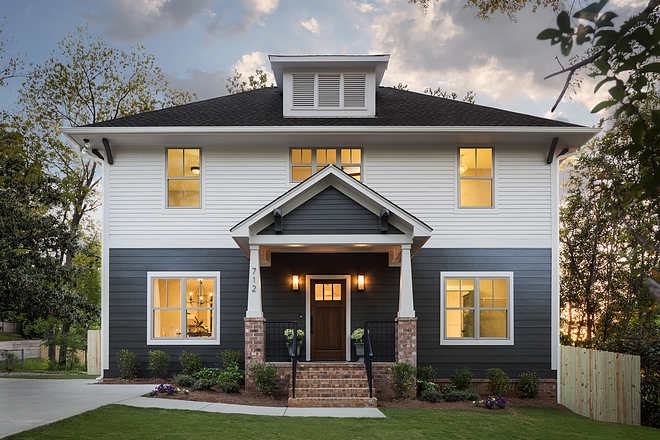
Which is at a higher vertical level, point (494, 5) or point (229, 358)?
point (494, 5)

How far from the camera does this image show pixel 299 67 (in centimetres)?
1533

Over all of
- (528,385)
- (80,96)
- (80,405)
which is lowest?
(528,385)

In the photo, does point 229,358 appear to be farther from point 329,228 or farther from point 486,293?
point 486,293

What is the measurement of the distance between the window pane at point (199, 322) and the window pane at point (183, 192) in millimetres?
2678

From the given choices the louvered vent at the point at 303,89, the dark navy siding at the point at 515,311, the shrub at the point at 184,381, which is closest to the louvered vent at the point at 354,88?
the louvered vent at the point at 303,89

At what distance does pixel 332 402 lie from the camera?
1123 centimetres

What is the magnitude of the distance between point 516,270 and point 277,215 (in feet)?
20.6

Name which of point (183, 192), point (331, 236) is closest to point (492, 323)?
point (331, 236)

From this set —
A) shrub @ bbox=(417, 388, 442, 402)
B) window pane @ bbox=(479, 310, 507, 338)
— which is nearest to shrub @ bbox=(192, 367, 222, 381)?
shrub @ bbox=(417, 388, 442, 402)

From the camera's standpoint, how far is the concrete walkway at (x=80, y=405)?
29.4 ft

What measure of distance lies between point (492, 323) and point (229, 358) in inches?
252

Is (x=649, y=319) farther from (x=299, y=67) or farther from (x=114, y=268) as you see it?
(x=114, y=268)

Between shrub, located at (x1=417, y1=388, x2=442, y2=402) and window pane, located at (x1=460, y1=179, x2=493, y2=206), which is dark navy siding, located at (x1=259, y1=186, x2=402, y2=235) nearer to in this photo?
window pane, located at (x1=460, y1=179, x2=493, y2=206)

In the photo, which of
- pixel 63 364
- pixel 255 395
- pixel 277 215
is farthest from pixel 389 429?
pixel 63 364
